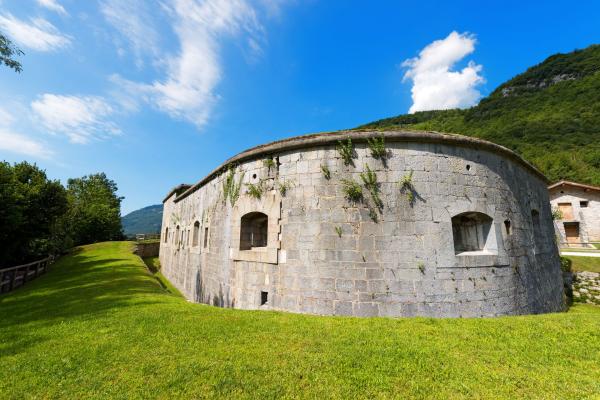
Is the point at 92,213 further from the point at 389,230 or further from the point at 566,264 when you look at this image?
the point at 566,264

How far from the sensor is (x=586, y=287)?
442 inches

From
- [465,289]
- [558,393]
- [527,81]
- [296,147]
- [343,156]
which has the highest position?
[527,81]

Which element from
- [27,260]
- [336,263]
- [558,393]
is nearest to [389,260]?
[336,263]

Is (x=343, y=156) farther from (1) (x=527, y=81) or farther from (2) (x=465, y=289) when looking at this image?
(1) (x=527, y=81)

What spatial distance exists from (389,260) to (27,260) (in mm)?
19978

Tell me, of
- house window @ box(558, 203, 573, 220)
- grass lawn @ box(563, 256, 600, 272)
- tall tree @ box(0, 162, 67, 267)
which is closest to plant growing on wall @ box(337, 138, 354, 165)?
grass lawn @ box(563, 256, 600, 272)

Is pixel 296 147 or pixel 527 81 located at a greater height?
pixel 527 81

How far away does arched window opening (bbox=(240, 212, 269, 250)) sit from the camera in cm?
800

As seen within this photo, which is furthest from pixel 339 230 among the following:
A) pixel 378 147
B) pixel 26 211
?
pixel 26 211

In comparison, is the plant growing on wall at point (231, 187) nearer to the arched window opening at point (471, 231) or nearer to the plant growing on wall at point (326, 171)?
the plant growing on wall at point (326, 171)

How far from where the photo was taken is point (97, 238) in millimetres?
30516

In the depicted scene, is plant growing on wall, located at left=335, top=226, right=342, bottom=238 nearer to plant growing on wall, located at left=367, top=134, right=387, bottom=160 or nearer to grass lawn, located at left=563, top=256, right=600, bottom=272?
plant growing on wall, located at left=367, top=134, right=387, bottom=160

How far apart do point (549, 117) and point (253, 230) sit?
6249 centimetres

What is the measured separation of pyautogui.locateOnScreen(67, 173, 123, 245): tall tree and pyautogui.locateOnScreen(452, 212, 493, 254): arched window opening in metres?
29.6
